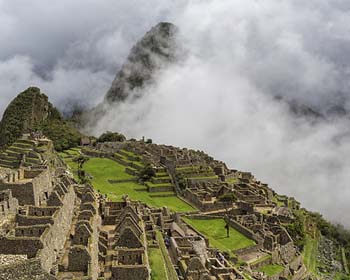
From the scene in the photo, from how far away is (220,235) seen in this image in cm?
4244

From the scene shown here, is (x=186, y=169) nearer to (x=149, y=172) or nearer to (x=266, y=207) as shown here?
(x=149, y=172)

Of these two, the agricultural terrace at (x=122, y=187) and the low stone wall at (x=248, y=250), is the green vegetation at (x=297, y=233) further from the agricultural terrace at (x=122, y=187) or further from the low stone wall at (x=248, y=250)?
the agricultural terrace at (x=122, y=187)

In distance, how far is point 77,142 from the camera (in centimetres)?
9050

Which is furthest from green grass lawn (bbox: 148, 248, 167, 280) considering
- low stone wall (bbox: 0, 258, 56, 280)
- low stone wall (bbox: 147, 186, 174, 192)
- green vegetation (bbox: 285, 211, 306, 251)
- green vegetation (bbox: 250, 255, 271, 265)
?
low stone wall (bbox: 147, 186, 174, 192)

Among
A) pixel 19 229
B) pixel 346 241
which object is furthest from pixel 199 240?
pixel 346 241

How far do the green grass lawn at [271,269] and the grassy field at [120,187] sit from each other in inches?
517

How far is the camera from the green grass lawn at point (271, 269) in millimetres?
36781

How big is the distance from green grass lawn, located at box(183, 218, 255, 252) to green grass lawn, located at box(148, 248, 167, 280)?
39.4 feet

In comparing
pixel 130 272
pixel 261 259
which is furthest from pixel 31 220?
pixel 261 259

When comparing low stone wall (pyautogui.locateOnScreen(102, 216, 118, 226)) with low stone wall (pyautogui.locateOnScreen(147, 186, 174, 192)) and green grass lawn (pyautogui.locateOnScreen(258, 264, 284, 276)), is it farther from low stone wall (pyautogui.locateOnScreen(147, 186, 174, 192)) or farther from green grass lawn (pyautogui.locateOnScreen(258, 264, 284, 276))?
low stone wall (pyautogui.locateOnScreen(147, 186, 174, 192))

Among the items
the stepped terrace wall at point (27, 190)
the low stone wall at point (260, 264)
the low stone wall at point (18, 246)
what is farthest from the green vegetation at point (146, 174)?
the low stone wall at point (18, 246)

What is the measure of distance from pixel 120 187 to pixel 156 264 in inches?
1274

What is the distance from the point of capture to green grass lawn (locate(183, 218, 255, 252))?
39156mm

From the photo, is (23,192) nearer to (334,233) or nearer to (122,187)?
(122,187)
